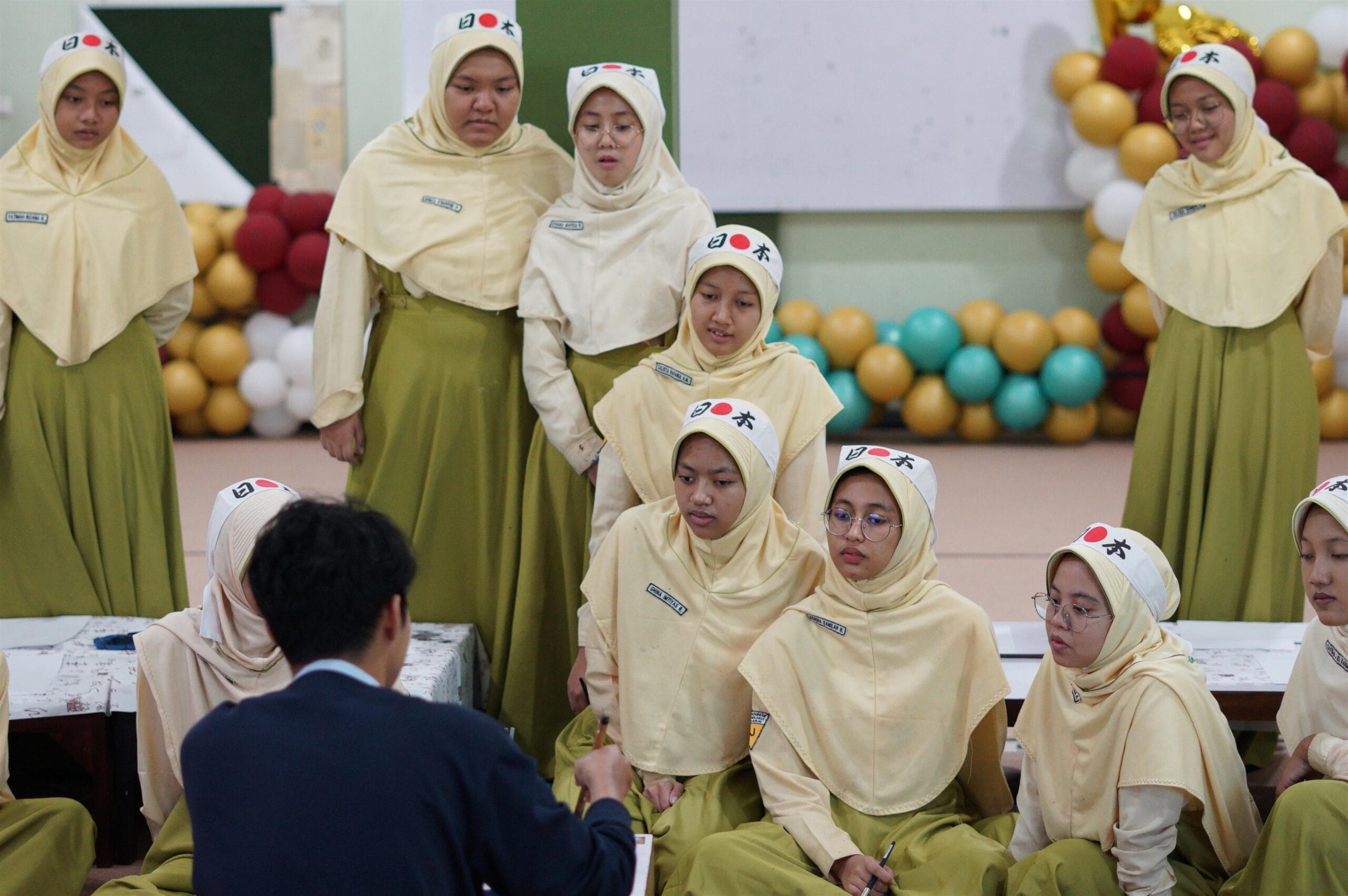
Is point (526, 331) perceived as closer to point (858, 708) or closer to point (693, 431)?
point (693, 431)

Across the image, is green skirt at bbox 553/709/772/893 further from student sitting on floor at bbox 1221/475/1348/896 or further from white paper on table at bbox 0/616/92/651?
white paper on table at bbox 0/616/92/651

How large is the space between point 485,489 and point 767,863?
141 cm

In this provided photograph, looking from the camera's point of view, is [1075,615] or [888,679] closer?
[1075,615]

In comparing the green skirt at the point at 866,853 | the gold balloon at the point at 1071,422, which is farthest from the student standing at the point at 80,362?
the gold balloon at the point at 1071,422


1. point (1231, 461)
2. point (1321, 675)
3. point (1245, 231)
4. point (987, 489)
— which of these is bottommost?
point (987, 489)

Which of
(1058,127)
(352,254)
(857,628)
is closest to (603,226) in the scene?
(352,254)

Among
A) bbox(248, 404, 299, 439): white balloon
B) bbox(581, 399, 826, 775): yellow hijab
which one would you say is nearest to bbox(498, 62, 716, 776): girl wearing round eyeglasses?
bbox(581, 399, 826, 775): yellow hijab

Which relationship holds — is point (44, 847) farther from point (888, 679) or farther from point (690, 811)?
point (888, 679)

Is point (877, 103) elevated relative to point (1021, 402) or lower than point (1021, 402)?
elevated

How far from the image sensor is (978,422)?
7363mm

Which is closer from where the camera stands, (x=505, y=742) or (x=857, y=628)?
(x=505, y=742)

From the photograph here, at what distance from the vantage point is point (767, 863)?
8.11 ft

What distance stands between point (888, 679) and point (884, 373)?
14.9ft

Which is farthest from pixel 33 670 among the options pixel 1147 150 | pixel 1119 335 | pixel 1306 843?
pixel 1119 335
